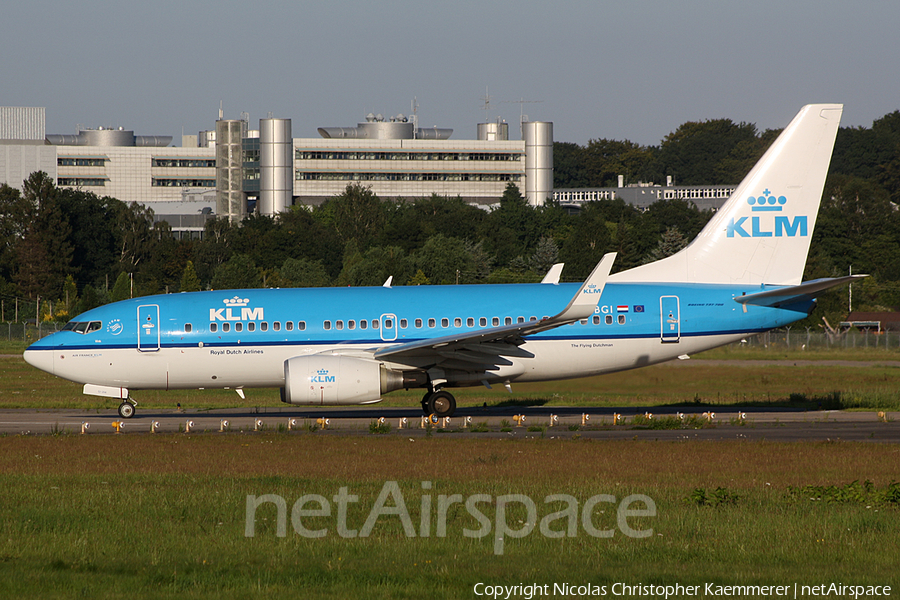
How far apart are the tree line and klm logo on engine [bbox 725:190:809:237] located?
49583mm

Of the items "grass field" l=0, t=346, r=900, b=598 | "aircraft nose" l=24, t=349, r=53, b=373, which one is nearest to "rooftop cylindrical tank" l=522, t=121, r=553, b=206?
"aircraft nose" l=24, t=349, r=53, b=373

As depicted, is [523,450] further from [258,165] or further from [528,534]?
[258,165]

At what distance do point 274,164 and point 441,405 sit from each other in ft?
426

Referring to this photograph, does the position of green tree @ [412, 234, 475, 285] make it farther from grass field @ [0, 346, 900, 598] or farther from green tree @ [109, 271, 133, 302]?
grass field @ [0, 346, 900, 598]

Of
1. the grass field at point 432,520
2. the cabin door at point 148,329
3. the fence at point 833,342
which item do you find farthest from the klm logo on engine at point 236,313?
the fence at point 833,342

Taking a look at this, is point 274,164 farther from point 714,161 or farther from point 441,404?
point 441,404

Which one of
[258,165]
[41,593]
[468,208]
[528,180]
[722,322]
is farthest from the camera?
[528,180]

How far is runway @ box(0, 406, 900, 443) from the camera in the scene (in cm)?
2431

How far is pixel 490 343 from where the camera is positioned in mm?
27719

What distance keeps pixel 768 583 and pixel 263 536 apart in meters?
5.94

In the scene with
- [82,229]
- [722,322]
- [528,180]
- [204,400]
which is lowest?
[204,400]

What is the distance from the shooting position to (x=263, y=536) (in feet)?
41.8

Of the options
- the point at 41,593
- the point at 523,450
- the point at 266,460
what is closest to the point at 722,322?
the point at 523,450

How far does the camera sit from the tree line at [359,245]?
291 ft
